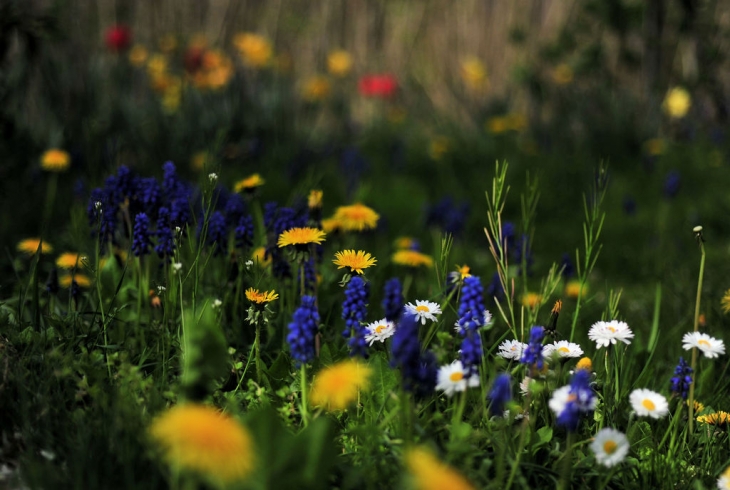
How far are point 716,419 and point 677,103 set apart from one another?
17.3 ft

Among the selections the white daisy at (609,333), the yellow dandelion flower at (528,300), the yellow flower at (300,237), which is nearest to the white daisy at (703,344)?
the white daisy at (609,333)

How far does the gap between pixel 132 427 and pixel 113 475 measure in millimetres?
86

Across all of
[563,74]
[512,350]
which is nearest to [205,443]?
[512,350]

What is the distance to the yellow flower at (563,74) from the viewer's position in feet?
21.1

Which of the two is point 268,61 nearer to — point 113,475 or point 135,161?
point 135,161

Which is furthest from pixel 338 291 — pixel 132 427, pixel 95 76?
pixel 95 76

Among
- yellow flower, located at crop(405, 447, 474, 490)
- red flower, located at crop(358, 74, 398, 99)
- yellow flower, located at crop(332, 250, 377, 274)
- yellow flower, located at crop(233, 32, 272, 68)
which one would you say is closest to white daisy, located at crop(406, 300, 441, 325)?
yellow flower, located at crop(332, 250, 377, 274)

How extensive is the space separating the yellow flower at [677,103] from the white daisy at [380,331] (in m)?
5.49

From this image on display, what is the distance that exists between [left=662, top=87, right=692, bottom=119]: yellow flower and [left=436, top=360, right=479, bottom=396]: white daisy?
565 centimetres

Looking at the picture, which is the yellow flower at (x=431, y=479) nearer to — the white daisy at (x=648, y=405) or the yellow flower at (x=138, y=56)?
the white daisy at (x=648, y=405)

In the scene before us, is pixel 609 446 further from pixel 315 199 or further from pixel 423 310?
pixel 315 199

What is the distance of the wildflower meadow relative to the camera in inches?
50.4

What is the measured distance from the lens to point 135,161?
4570mm

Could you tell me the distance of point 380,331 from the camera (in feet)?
5.19
